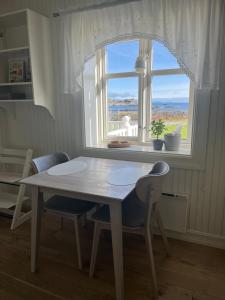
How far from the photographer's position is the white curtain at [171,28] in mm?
1633

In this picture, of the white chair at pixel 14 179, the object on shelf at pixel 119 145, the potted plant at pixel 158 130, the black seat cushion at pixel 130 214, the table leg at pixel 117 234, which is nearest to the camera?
the table leg at pixel 117 234

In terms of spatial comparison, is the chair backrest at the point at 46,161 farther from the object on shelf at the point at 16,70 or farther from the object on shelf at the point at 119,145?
the object on shelf at the point at 16,70

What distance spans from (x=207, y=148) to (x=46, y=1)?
2.00m

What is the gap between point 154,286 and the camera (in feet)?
4.82

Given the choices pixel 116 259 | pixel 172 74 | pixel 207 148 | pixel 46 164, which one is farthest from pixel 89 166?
pixel 172 74

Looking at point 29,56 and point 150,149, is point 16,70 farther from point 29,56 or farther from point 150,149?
point 150,149

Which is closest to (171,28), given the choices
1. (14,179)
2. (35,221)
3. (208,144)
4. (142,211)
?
(208,144)

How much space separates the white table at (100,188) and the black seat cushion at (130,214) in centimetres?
16

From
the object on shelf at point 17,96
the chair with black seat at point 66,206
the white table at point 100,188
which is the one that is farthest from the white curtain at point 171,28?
the chair with black seat at point 66,206

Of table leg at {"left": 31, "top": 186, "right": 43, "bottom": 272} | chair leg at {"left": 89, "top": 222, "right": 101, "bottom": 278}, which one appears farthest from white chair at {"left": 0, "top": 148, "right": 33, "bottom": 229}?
chair leg at {"left": 89, "top": 222, "right": 101, "bottom": 278}

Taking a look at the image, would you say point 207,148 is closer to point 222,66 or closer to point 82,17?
point 222,66

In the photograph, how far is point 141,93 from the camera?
2.21m

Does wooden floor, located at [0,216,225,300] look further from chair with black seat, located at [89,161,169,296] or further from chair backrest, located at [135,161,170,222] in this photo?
chair backrest, located at [135,161,170,222]

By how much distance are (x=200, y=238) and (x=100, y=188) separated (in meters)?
1.18
